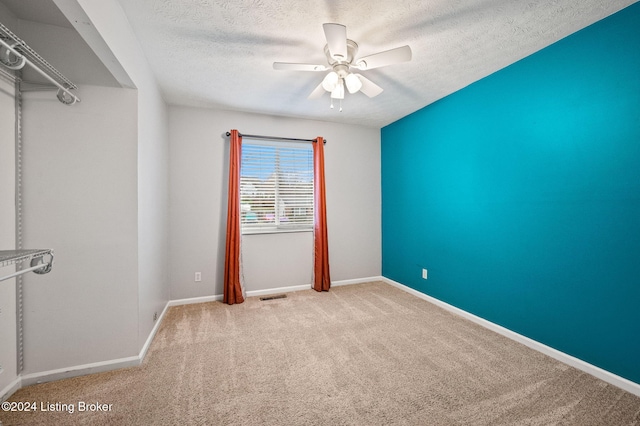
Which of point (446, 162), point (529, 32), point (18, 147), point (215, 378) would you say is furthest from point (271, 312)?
point (529, 32)

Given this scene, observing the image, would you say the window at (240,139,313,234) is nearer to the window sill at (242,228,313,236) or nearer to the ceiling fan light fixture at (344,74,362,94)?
the window sill at (242,228,313,236)

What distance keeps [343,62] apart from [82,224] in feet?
7.52

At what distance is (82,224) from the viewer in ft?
6.20

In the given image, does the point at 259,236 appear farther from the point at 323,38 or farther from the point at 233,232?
the point at 323,38

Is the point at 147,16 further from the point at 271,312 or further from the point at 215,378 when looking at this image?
the point at 271,312

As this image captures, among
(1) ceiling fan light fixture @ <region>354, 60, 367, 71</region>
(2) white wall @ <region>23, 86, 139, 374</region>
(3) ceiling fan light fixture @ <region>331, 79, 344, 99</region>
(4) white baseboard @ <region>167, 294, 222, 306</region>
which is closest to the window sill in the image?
(4) white baseboard @ <region>167, 294, 222, 306</region>

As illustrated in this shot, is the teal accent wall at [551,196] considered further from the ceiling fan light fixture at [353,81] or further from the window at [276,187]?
the window at [276,187]

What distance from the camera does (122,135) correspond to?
1977mm

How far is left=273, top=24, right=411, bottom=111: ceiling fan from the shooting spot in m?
1.70

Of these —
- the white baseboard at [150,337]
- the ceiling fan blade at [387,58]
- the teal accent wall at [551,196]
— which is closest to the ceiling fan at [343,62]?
the ceiling fan blade at [387,58]

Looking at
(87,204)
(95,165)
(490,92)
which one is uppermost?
(490,92)

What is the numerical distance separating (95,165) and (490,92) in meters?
3.51

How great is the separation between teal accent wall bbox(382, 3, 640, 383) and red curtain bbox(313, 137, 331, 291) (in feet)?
4.75

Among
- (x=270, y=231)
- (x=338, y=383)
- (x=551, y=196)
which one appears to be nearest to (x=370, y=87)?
(x=551, y=196)
